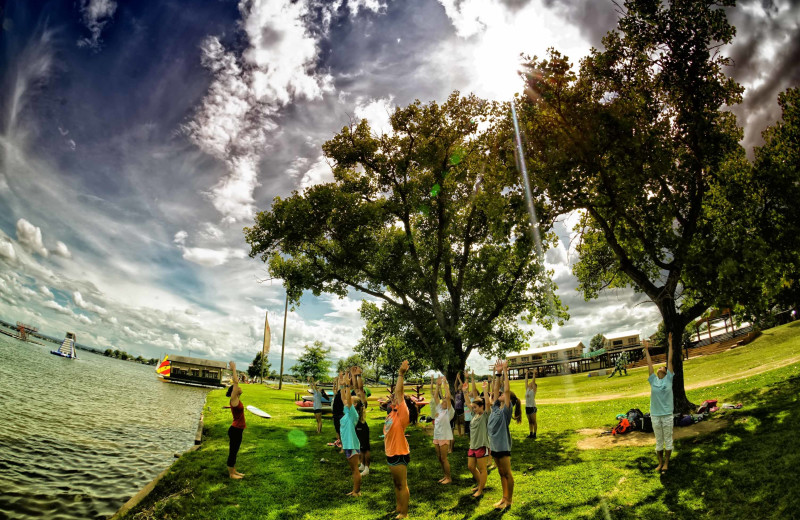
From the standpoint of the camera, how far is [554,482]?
9.10 metres

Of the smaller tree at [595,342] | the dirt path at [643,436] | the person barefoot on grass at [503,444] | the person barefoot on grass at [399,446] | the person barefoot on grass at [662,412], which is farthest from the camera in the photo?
the smaller tree at [595,342]

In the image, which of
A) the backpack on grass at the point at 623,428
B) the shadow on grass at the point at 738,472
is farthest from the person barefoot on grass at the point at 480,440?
the backpack on grass at the point at 623,428

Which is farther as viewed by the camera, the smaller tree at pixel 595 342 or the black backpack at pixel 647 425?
the smaller tree at pixel 595 342

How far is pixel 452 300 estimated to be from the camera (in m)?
21.2

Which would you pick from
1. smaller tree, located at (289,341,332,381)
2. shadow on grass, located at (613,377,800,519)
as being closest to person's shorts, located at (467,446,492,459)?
shadow on grass, located at (613,377,800,519)

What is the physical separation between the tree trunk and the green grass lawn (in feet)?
5.47

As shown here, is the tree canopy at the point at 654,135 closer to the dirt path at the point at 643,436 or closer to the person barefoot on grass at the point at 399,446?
the dirt path at the point at 643,436

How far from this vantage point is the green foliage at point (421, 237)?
63.4 feet

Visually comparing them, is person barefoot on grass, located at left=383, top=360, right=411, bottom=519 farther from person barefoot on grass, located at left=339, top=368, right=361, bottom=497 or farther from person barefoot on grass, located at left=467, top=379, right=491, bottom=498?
person barefoot on grass, located at left=467, top=379, right=491, bottom=498

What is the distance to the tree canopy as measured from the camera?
39.9ft

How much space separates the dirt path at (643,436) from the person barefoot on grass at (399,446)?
24.9 ft

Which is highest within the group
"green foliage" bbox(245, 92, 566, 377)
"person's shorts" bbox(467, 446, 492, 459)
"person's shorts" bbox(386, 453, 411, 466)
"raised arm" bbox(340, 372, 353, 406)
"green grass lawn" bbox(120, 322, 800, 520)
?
"green foliage" bbox(245, 92, 566, 377)

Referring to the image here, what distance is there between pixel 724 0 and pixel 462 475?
16261 mm

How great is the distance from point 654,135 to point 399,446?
1246cm
